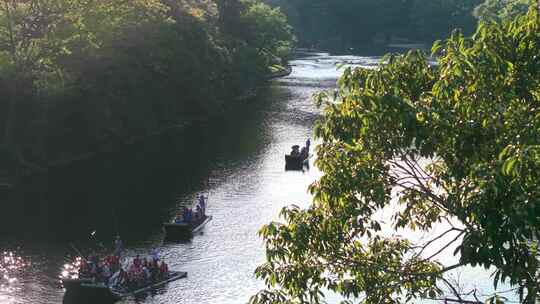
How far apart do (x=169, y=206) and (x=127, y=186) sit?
6.93 meters

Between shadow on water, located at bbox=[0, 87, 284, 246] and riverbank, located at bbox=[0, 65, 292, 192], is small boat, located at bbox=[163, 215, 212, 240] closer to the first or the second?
shadow on water, located at bbox=[0, 87, 284, 246]

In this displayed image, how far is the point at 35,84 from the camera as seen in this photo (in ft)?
228

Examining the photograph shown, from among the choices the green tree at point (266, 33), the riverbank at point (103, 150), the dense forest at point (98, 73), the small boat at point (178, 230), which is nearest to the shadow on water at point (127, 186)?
the riverbank at point (103, 150)

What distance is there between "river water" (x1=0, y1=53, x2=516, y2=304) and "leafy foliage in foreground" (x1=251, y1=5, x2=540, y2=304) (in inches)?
987

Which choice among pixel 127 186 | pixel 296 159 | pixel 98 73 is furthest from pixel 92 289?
pixel 98 73

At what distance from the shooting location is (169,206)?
2357 inches

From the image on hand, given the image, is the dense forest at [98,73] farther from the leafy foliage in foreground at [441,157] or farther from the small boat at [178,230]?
the leafy foliage in foreground at [441,157]

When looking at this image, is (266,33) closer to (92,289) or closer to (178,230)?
(178,230)

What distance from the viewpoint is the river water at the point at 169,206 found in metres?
43.5

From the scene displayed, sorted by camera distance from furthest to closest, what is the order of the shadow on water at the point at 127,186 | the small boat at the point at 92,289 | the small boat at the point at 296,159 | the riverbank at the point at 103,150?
the small boat at the point at 296,159 → the riverbank at the point at 103,150 → the shadow on water at the point at 127,186 → the small boat at the point at 92,289

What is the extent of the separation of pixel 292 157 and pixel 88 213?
73.6 ft

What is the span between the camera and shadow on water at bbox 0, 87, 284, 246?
53.8 meters

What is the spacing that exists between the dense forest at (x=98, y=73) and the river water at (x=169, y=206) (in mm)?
3208

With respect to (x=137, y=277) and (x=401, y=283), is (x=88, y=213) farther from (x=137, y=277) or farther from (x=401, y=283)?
(x=401, y=283)
